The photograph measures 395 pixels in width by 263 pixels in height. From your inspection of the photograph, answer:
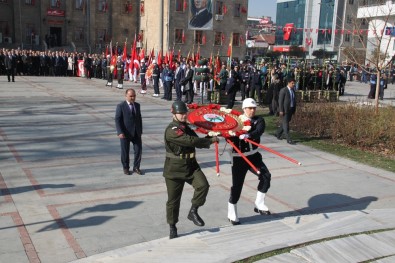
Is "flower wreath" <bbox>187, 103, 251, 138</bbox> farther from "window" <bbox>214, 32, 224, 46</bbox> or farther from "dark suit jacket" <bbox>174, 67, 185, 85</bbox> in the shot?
"window" <bbox>214, 32, 224, 46</bbox>

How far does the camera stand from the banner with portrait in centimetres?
4981

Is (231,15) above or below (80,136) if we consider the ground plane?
above

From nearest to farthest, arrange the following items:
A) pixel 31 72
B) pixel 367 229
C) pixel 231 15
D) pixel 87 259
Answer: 1. pixel 87 259
2. pixel 367 229
3. pixel 31 72
4. pixel 231 15

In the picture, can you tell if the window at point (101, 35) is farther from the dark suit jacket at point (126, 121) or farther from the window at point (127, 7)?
the dark suit jacket at point (126, 121)

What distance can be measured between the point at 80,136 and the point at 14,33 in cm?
3948

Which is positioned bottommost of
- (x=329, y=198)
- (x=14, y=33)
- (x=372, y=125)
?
(x=329, y=198)

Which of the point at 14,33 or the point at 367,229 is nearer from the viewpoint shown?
the point at 367,229

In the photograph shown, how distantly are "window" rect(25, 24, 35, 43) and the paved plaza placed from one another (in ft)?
126

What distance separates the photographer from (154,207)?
7441 mm

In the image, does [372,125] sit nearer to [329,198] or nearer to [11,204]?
[329,198]

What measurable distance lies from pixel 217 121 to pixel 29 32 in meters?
46.6

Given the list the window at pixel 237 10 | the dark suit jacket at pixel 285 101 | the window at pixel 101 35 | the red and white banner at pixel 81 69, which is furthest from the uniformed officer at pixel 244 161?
the window at pixel 237 10

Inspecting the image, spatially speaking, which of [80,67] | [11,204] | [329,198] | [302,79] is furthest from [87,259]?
[80,67]

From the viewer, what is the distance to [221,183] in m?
8.96
